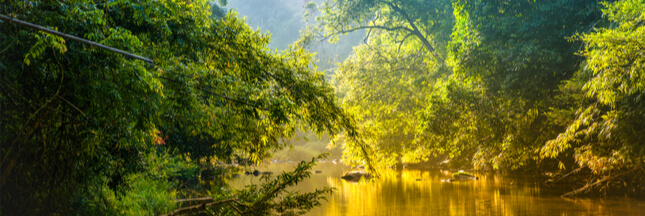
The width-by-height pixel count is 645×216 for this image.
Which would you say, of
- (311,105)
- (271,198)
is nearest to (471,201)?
(311,105)

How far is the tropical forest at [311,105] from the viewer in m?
4.36

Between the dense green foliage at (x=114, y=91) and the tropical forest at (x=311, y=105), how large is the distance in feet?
0.08

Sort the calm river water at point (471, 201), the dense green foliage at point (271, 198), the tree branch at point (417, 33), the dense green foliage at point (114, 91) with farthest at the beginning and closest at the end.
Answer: the tree branch at point (417, 33), the calm river water at point (471, 201), the dense green foliage at point (271, 198), the dense green foliage at point (114, 91)

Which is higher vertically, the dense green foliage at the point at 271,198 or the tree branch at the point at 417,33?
the tree branch at the point at 417,33

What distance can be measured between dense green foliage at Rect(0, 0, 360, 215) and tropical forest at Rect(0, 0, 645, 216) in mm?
26

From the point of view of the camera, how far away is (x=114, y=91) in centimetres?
411

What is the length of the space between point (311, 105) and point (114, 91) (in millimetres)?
4258

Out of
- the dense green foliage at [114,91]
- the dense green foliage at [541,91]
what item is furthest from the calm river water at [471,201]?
the dense green foliage at [114,91]

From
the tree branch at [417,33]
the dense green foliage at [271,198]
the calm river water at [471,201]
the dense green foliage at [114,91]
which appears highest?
the tree branch at [417,33]

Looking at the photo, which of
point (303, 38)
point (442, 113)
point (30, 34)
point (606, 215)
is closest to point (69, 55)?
point (30, 34)

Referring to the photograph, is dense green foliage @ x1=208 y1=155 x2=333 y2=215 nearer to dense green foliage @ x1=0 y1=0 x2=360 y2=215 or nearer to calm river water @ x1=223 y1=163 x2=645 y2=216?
dense green foliage @ x1=0 y1=0 x2=360 y2=215

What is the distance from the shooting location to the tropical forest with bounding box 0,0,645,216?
436cm

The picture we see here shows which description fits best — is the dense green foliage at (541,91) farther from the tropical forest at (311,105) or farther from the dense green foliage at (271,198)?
the dense green foliage at (271,198)

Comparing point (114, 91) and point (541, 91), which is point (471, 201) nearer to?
point (541, 91)
